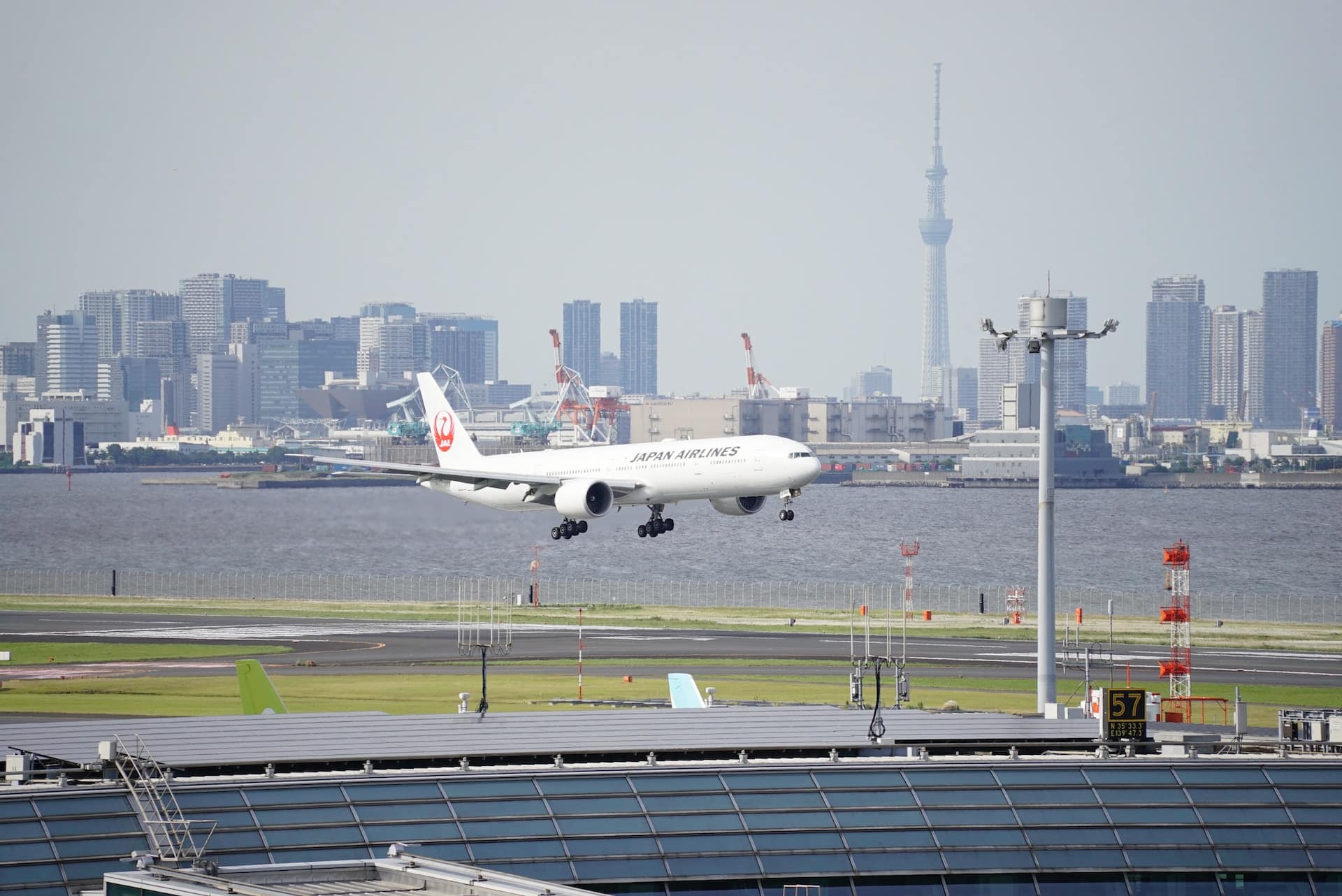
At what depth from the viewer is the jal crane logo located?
470 ft

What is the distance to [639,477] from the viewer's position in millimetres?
111688

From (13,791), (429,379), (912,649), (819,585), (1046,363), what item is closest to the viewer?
(13,791)

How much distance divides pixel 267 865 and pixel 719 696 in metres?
44.5

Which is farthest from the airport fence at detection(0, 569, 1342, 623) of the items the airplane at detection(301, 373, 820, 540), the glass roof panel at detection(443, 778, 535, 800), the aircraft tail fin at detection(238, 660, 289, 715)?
the glass roof panel at detection(443, 778, 535, 800)

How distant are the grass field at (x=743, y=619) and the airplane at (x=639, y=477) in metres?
7.92

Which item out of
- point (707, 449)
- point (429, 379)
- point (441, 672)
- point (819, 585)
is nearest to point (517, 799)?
point (441, 672)

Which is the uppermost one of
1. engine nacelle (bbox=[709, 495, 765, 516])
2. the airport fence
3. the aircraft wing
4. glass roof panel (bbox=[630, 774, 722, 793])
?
the aircraft wing

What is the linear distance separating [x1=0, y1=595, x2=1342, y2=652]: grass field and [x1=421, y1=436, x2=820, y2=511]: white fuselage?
30.1ft

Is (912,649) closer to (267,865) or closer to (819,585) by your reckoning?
(267,865)

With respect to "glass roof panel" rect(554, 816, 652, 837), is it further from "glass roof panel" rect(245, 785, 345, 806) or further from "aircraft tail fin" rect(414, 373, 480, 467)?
"aircraft tail fin" rect(414, 373, 480, 467)

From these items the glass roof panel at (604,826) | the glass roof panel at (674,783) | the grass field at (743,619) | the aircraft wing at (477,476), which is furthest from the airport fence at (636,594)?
the glass roof panel at (604,826)

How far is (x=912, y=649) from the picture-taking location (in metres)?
97.7

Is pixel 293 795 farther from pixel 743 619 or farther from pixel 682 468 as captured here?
pixel 743 619

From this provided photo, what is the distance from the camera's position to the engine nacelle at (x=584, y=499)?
110 metres
